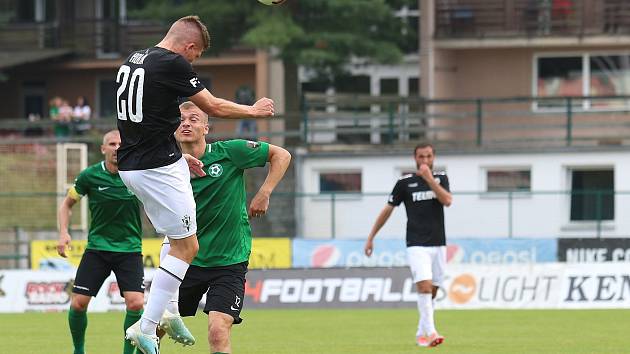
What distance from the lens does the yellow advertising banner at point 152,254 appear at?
2697 cm

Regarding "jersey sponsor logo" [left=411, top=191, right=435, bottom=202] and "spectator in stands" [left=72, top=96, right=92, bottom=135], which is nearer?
"jersey sponsor logo" [left=411, top=191, right=435, bottom=202]

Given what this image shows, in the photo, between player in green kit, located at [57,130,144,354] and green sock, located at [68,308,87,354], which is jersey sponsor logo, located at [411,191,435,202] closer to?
player in green kit, located at [57,130,144,354]

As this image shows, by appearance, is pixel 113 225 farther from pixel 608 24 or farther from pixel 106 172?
pixel 608 24

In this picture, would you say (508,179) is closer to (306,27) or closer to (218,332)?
(306,27)

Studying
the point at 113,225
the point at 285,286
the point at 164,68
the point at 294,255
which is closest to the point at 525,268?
the point at 285,286

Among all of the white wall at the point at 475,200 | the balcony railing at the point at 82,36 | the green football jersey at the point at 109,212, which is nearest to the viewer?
the green football jersey at the point at 109,212

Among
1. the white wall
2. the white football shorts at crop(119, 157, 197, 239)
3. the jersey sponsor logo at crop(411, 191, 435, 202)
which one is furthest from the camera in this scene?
the white wall

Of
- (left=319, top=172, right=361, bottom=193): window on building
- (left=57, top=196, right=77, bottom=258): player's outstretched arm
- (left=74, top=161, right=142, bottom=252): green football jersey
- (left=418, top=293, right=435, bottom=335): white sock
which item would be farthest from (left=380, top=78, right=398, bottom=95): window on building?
(left=74, top=161, right=142, bottom=252): green football jersey

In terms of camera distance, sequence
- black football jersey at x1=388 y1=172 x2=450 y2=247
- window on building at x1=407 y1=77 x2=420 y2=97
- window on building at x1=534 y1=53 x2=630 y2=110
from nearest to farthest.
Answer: black football jersey at x1=388 y1=172 x2=450 y2=247, window on building at x1=534 y1=53 x2=630 y2=110, window on building at x1=407 y1=77 x2=420 y2=97

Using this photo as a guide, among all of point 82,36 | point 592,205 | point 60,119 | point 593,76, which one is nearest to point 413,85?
point 593,76

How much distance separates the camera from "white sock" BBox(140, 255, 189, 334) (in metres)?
10.1

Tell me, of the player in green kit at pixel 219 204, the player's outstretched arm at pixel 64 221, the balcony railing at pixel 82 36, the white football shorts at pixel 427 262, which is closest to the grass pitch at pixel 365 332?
the white football shorts at pixel 427 262

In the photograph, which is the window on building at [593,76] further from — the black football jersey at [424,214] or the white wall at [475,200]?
the black football jersey at [424,214]

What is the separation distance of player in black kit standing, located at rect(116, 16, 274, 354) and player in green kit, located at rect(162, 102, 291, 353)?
0.58m
